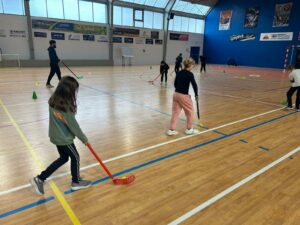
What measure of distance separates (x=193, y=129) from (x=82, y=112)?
9.80 feet

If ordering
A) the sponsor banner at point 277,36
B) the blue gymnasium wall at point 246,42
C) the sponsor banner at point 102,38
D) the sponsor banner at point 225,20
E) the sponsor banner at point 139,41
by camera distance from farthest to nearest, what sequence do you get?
the sponsor banner at point 225,20 < the sponsor banner at point 139,41 < the blue gymnasium wall at point 246,42 < the sponsor banner at point 277,36 < the sponsor banner at point 102,38

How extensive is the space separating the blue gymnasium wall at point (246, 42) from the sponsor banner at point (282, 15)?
0.97ft

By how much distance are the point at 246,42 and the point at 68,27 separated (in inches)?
753

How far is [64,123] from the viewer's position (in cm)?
253

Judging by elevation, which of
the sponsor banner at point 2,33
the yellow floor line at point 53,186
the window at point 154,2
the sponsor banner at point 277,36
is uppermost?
the window at point 154,2

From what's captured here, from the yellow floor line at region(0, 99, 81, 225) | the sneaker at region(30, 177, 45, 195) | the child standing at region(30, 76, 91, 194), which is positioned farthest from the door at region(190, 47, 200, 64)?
the sneaker at region(30, 177, 45, 195)

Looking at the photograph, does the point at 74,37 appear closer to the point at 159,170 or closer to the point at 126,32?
the point at 126,32

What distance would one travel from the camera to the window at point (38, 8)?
62.0ft

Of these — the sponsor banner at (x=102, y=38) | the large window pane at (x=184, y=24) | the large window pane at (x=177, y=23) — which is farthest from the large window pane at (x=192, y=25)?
the sponsor banner at (x=102, y=38)

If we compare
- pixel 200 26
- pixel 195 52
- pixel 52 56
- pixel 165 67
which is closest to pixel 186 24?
pixel 200 26

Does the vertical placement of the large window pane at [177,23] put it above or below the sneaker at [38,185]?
above

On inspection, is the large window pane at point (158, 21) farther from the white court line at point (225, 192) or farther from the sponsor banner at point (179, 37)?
the white court line at point (225, 192)

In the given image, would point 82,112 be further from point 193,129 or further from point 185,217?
point 185,217

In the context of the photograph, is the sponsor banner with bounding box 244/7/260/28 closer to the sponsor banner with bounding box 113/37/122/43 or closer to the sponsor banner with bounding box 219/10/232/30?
the sponsor banner with bounding box 219/10/232/30
